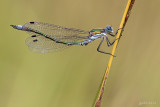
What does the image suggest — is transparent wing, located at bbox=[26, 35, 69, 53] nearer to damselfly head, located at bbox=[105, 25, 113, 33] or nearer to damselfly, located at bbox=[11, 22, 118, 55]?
damselfly, located at bbox=[11, 22, 118, 55]

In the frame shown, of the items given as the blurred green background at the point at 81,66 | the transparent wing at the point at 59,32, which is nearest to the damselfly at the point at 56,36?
the transparent wing at the point at 59,32

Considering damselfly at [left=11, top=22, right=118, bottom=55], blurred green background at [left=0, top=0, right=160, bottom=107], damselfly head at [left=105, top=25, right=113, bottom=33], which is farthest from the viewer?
damselfly at [left=11, top=22, right=118, bottom=55]

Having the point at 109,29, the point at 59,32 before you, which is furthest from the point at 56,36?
the point at 109,29

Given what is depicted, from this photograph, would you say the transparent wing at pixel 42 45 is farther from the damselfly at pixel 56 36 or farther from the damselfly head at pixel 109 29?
the damselfly head at pixel 109 29

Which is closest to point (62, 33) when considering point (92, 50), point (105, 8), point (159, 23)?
point (92, 50)

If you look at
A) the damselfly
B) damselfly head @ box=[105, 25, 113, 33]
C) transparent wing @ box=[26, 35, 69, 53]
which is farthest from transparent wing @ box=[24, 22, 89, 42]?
damselfly head @ box=[105, 25, 113, 33]

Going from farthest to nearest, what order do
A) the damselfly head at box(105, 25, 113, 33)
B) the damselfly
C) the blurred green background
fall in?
the damselfly → the damselfly head at box(105, 25, 113, 33) → the blurred green background
